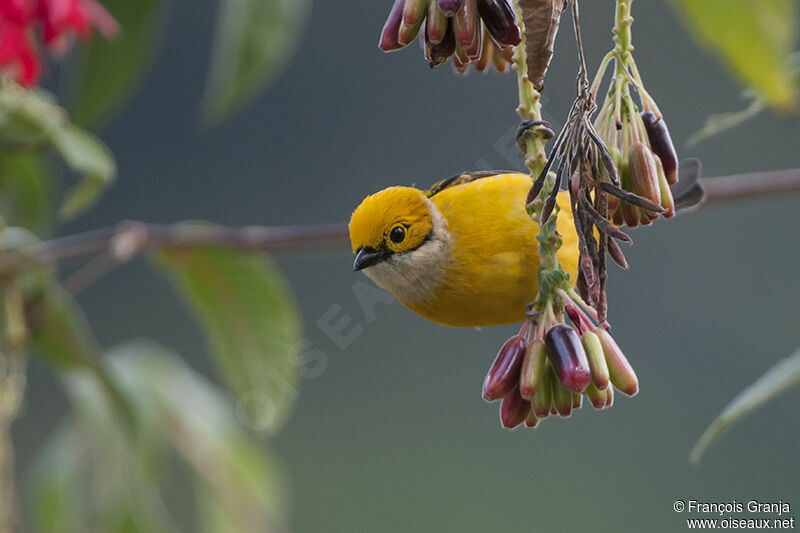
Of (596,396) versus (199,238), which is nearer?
(596,396)

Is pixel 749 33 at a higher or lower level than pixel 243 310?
lower

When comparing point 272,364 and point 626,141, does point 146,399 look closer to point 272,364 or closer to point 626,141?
point 272,364

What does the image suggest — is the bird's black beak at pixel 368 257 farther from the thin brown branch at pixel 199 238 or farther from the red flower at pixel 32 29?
the red flower at pixel 32 29

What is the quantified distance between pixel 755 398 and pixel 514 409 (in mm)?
237

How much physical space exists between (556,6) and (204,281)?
0.97 meters

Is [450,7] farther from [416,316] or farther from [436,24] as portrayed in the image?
[416,316]

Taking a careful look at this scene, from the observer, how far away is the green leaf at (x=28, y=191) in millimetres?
1322

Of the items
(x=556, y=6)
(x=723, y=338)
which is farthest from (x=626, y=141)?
(x=723, y=338)

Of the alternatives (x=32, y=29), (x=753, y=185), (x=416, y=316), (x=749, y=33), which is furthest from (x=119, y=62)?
(x=416, y=316)

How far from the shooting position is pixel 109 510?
1.40m

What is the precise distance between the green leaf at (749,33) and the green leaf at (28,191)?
119cm

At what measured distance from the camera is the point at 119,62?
1224 mm

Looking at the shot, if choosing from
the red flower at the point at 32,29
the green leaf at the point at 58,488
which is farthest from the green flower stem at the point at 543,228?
the green leaf at the point at 58,488

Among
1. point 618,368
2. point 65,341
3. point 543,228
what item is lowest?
point 618,368
